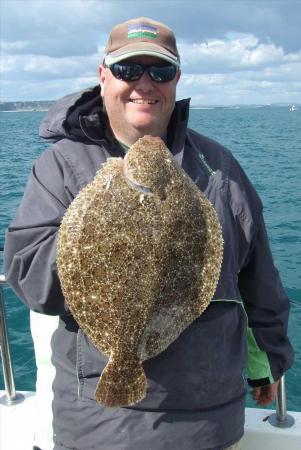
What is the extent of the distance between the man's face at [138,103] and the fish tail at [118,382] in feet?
4.33

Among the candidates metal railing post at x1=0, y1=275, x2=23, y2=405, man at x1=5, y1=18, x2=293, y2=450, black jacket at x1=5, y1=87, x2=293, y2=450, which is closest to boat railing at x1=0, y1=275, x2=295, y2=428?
metal railing post at x1=0, y1=275, x2=23, y2=405

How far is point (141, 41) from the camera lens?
2930 mm

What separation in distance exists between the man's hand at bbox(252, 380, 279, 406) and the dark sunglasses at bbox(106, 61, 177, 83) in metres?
2.20

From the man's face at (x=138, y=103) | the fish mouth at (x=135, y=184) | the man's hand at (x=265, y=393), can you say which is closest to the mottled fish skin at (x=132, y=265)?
the fish mouth at (x=135, y=184)

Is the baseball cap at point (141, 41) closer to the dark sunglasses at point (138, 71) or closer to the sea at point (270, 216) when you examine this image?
the dark sunglasses at point (138, 71)

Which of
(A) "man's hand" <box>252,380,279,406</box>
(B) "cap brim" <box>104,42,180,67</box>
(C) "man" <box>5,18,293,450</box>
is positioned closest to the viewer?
(C) "man" <box>5,18,293,450</box>

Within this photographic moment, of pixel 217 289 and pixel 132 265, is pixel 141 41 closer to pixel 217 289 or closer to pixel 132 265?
pixel 132 265

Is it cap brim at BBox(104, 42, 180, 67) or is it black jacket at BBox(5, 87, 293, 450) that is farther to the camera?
cap brim at BBox(104, 42, 180, 67)

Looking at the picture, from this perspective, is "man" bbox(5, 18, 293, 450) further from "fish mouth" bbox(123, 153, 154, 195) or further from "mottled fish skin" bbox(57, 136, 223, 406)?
"fish mouth" bbox(123, 153, 154, 195)

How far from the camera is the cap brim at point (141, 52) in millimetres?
2846

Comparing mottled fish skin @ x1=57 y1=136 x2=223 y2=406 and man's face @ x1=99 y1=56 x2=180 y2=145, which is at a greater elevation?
man's face @ x1=99 y1=56 x2=180 y2=145

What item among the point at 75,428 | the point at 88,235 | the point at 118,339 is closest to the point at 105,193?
the point at 88,235

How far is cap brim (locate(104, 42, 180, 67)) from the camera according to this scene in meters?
2.85

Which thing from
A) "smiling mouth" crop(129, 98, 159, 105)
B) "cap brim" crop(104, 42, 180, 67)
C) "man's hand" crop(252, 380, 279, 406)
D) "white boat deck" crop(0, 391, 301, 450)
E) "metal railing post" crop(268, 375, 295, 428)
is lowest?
"white boat deck" crop(0, 391, 301, 450)
